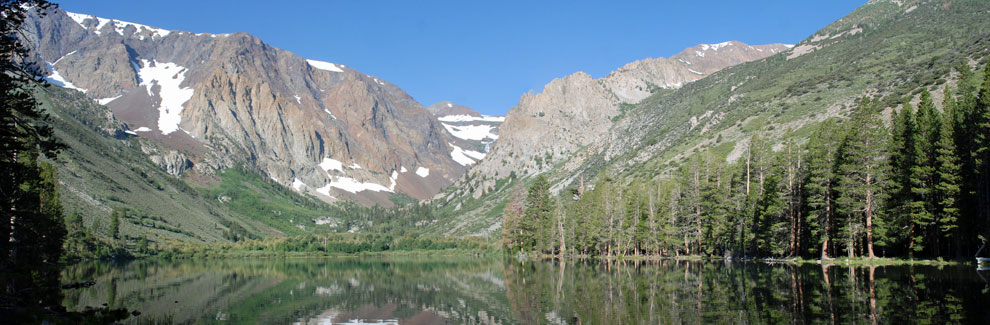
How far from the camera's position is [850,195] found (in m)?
54.9

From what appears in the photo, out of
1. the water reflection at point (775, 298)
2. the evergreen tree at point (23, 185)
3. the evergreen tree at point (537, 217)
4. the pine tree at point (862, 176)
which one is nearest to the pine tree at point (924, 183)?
the pine tree at point (862, 176)

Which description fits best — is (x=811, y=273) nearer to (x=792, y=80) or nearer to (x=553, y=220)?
(x=553, y=220)

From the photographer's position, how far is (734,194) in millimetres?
80125

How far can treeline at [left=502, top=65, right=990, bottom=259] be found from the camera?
155ft

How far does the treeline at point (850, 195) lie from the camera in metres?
47.2

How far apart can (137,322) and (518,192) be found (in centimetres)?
10535

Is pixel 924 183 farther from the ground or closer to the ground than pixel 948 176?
closer to the ground

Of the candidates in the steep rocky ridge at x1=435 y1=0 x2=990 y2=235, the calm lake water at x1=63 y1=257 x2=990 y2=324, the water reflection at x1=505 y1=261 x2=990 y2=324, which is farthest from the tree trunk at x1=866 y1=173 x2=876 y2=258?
the steep rocky ridge at x1=435 y1=0 x2=990 y2=235

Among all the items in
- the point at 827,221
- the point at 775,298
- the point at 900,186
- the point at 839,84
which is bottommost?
the point at 775,298

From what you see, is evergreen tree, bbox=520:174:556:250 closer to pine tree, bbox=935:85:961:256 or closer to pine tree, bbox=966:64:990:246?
pine tree, bbox=935:85:961:256

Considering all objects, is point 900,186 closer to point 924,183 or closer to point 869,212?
point 924,183

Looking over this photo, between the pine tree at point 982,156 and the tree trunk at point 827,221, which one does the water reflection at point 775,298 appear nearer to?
the pine tree at point 982,156

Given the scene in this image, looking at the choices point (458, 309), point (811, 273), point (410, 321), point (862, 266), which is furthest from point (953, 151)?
point (410, 321)

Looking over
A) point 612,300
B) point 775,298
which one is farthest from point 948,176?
point 612,300
